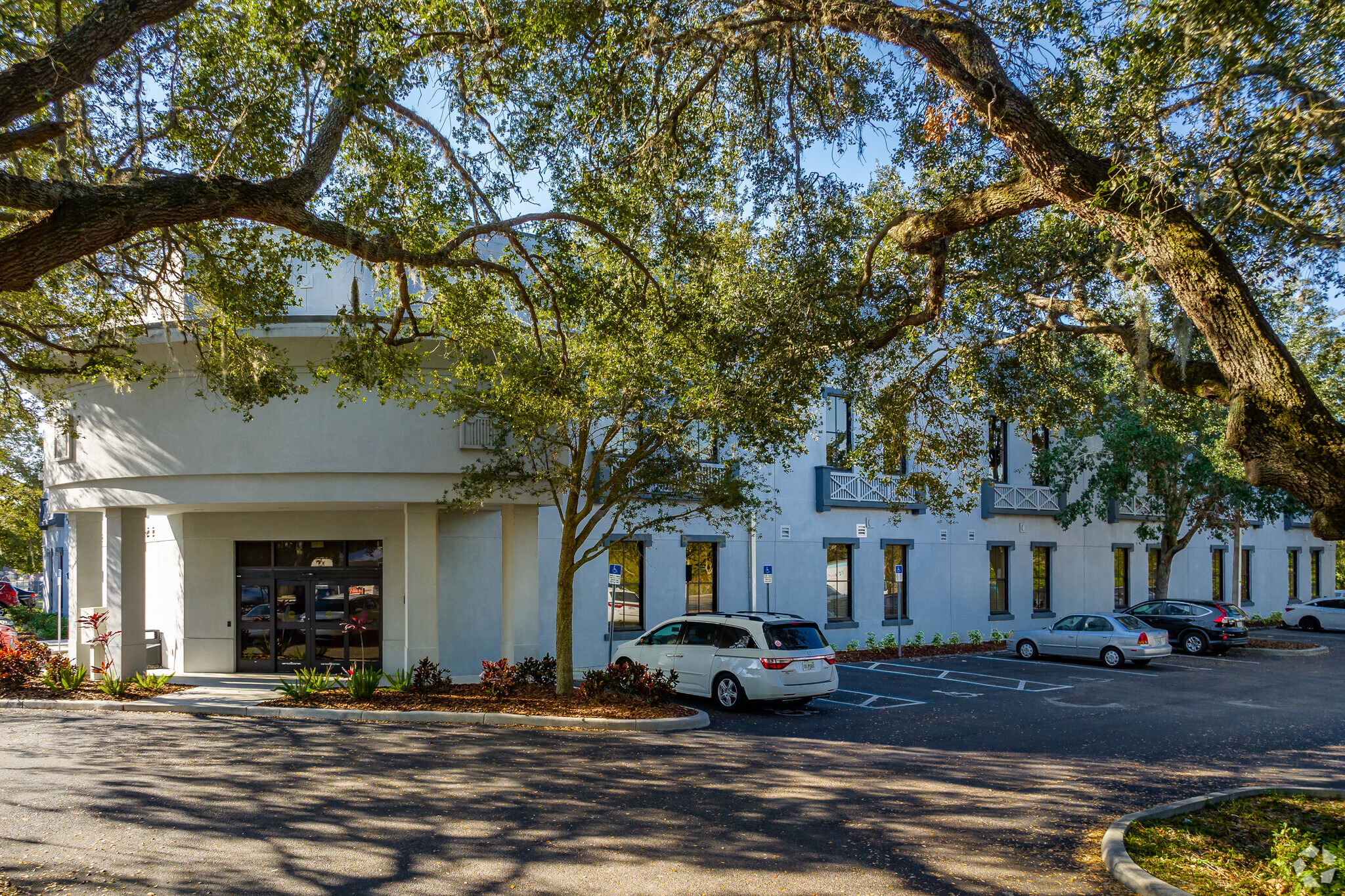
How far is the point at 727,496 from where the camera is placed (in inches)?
575

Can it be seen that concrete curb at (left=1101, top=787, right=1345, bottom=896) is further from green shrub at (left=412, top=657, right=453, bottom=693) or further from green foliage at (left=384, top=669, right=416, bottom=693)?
green foliage at (left=384, top=669, right=416, bottom=693)

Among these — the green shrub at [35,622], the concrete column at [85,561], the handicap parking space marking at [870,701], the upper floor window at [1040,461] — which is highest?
the upper floor window at [1040,461]

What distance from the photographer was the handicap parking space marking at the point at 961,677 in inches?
728

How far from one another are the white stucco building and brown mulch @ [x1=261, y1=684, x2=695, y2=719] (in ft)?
6.51

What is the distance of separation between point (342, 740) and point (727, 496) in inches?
259

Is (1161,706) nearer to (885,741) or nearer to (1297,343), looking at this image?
(885,741)

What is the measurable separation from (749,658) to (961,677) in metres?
7.43

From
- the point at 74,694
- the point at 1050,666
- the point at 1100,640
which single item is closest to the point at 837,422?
the point at 1050,666

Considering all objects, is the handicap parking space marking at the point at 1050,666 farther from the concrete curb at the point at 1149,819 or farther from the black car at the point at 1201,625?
the concrete curb at the point at 1149,819

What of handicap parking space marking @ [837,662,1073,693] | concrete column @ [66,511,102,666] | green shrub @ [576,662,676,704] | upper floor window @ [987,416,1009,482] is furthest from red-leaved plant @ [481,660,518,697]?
upper floor window @ [987,416,1009,482]

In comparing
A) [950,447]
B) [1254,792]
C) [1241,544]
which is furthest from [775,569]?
[1241,544]

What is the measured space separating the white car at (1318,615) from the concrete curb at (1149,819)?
1240 inches

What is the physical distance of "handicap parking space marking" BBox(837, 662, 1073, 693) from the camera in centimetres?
1850

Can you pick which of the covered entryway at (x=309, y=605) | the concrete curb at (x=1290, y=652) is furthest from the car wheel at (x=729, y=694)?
the concrete curb at (x=1290, y=652)
